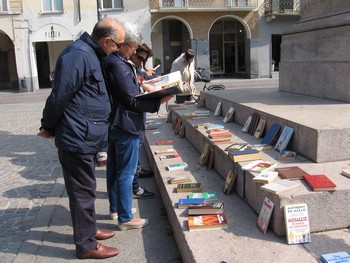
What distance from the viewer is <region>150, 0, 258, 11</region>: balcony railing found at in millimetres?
25984

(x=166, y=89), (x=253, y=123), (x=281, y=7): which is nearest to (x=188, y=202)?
(x=166, y=89)

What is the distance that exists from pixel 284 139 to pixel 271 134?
0.32m

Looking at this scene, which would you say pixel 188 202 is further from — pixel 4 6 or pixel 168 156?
pixel 4 6

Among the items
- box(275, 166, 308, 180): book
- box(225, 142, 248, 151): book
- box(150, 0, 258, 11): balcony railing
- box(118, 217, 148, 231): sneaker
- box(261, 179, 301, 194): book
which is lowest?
box(118, 217, 148, 231): sneaker

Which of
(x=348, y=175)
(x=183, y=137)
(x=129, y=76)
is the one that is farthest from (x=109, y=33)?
(x=183, y=137)

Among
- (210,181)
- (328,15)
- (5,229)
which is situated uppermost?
(328,15)

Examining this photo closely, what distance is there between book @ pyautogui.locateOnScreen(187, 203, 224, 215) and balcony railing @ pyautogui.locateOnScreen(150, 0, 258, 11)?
23832mm

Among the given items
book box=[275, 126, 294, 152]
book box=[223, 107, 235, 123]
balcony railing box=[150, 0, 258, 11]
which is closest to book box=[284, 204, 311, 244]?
book box=[275, 126, 294, 152]

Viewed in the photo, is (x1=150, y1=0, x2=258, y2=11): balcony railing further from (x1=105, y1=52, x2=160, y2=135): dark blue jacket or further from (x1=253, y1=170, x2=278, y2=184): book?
(x1=253, y1=170, x2=278, y2=184): book

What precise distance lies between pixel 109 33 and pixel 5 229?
2449 millimetres

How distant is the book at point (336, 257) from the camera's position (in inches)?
104

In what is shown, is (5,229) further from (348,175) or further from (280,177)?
(348,175)

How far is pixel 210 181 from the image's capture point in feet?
14.6

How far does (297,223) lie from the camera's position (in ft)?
9.78
